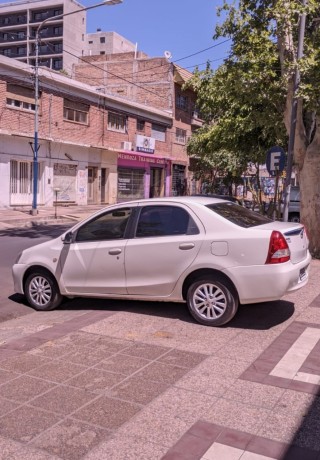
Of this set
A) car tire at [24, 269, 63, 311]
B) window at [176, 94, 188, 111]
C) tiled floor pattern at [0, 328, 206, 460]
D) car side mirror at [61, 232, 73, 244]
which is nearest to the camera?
tiled floor pattern at [0, 328, 206, 460]

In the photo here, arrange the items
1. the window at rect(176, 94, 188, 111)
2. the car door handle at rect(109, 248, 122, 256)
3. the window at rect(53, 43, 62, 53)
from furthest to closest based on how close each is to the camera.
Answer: the window at rect(53, 43, 62, 53), the window at rect(176, 94, 188, 111), the car door handle at rect(109, 248, 122, 256)

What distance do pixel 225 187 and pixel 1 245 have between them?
1010 inches

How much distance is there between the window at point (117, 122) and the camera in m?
31.7

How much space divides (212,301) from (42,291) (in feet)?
8.26

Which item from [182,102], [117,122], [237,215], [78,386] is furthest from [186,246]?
[182,102]

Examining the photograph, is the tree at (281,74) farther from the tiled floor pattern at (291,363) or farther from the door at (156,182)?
the door at (156,182)

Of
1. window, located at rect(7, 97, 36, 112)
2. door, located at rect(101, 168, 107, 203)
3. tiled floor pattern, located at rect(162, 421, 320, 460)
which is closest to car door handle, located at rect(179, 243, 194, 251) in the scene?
tiled floor pattern, located at rect(162, 421, 320, 460)

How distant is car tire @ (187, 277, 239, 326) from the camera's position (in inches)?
227

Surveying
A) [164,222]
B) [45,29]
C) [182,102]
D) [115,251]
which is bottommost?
[115,251]

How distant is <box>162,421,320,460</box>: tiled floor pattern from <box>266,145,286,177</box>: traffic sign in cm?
840

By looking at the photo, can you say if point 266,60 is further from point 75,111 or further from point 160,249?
point 75,111

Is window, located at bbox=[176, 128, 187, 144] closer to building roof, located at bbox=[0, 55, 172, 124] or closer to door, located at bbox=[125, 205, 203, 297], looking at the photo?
building roof, located at bbox=[0, 55, 172, 124]

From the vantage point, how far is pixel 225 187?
37.4m

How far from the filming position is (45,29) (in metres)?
91.0
